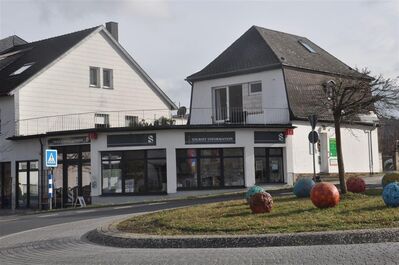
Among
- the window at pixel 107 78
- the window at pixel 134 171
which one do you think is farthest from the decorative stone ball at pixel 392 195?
the window at pixel 107 78

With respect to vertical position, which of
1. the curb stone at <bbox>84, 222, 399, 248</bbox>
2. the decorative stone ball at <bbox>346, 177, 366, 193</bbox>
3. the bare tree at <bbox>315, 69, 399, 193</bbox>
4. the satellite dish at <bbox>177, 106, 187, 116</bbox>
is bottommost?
the curb stone at <bbox>84, 222, 399, 248</bbox>

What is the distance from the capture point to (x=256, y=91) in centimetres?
3238

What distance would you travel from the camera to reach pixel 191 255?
33.5 ft

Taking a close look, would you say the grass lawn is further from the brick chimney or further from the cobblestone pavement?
the brick chimney

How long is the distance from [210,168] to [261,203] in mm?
14592

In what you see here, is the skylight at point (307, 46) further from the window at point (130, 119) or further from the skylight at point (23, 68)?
the skylight at point (23, 68)

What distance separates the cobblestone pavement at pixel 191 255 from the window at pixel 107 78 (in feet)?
84.0

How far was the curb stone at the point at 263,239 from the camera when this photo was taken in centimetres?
1037

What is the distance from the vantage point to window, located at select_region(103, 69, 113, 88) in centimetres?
3807

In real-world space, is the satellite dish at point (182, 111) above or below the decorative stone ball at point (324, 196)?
above

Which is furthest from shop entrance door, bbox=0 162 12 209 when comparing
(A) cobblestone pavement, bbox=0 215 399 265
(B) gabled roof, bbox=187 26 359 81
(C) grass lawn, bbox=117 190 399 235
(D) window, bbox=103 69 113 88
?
(A) cobblestone pavement, bbox=0 215 399 265

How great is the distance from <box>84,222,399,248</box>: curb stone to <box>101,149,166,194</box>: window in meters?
15.8

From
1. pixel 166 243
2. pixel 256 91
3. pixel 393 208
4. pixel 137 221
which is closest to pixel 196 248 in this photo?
pixel 166 243

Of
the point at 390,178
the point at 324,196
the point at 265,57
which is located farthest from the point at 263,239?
the point at 265,57
